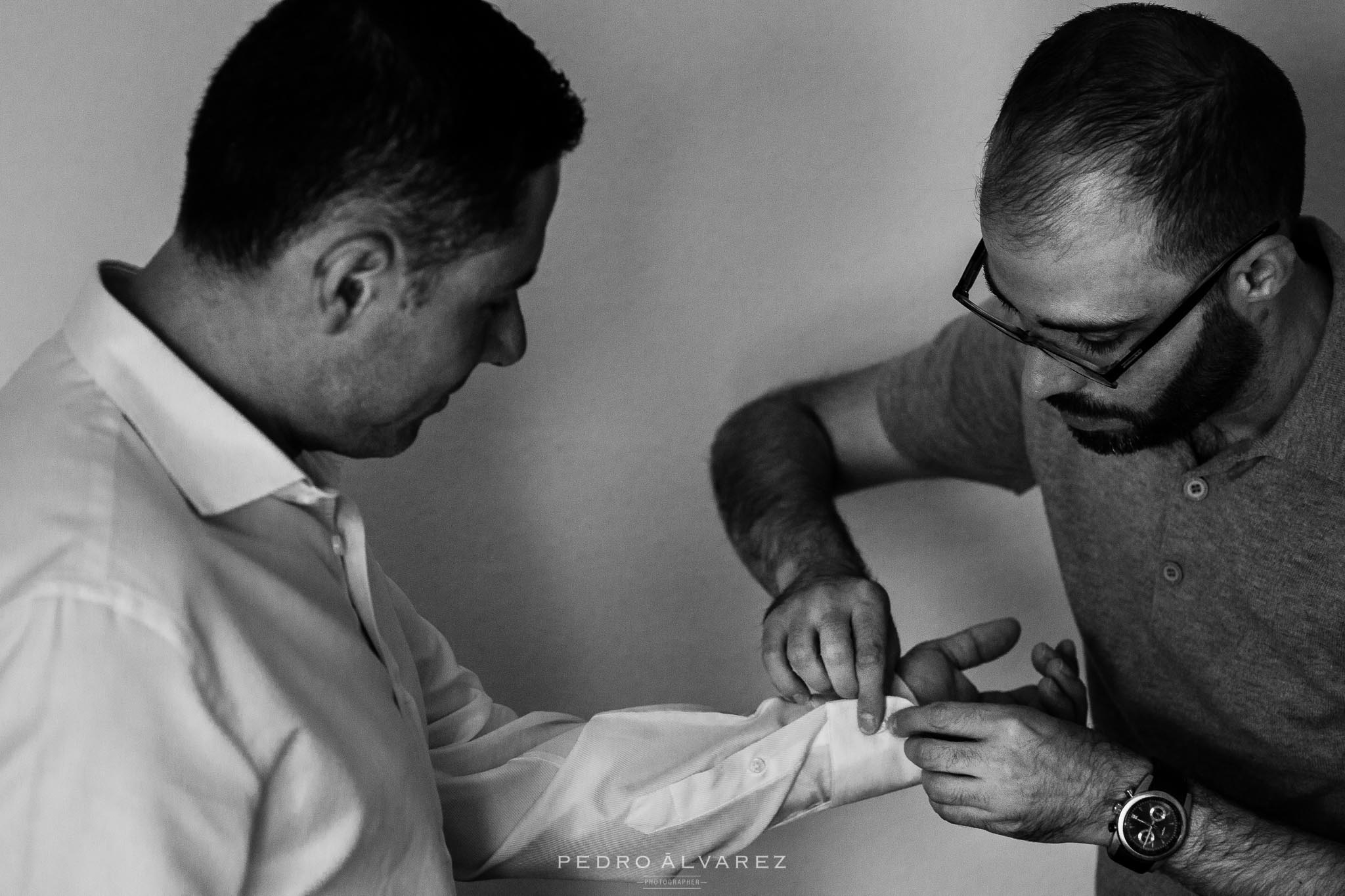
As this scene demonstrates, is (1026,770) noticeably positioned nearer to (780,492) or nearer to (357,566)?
(780,492)

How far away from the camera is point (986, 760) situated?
4.44 ft

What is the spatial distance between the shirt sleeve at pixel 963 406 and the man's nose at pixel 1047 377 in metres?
0.22

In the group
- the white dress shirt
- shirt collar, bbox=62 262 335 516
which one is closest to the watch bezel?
the white dress shirt

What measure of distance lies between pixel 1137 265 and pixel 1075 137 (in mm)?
140

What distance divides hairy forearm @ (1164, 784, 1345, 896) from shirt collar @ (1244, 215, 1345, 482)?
1.21ft

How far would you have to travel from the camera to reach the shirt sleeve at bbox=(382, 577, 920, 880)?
1.42 m

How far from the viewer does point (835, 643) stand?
1.42 m

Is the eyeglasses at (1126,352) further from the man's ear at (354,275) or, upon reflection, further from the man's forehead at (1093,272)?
the man's ear at (354,275)

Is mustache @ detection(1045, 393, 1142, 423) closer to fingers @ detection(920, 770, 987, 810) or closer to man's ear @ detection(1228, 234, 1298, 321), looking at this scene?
man's ear @ detection(1228, 234, 1298, 321)

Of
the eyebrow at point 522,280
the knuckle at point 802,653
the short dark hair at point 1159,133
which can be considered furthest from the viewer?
the knuckle at point 802,653

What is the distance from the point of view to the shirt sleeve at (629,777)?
1416 millimetres

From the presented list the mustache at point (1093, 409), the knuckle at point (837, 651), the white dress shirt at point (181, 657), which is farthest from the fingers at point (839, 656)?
the white dress shirt at point (181, 657)

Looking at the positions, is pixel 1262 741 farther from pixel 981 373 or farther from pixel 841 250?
pixel 841 250

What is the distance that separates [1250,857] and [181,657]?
Result: 42.1 inches
